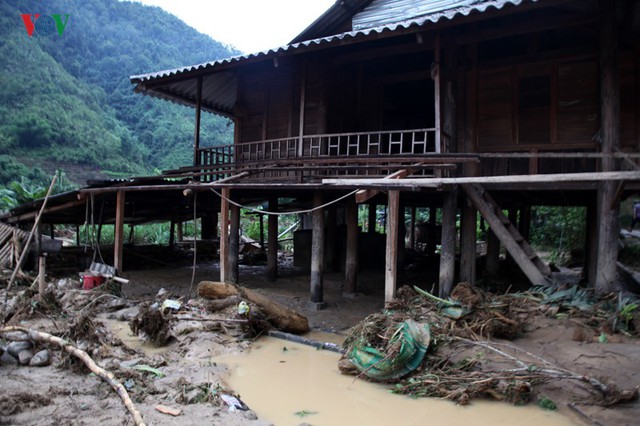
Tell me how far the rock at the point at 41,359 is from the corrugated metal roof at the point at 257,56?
571cm

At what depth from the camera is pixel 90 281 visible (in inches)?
383

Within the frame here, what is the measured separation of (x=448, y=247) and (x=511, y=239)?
109cm

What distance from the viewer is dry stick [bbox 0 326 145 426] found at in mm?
3933

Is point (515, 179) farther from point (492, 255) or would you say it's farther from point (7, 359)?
point (492, 255)

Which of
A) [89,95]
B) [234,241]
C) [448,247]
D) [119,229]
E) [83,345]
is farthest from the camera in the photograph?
[89,95]

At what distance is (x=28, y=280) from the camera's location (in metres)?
10.4

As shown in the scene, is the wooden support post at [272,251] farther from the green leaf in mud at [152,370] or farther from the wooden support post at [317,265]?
the green leaf in mud at [152,370]

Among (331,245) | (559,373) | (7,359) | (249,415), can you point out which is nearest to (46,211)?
(7,359)

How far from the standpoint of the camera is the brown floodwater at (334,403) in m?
4.47

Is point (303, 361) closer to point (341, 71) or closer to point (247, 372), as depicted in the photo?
point (247, 372)

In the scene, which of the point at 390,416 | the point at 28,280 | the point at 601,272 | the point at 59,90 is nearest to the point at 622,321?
the point at 601,272

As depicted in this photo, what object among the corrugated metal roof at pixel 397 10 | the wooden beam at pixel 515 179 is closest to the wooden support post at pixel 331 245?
the corrugated metal roof at pixel 397 10

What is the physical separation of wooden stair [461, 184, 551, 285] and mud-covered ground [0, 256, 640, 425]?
0.96m

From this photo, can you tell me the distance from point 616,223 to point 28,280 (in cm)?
1184
